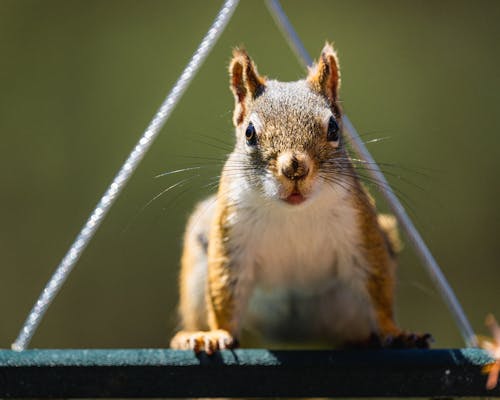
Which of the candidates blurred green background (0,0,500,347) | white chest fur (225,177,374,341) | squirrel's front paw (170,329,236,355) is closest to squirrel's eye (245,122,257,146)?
white chest fur (225,177,374,341)

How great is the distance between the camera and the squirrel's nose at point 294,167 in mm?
1476

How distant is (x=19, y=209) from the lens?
330 centimetres

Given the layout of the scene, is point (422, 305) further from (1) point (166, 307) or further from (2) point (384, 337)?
(2) point (384, 337)

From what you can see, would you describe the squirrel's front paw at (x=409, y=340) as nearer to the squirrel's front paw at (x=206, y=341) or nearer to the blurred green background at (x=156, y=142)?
the squirrel's front paw at (x=206, y=341)

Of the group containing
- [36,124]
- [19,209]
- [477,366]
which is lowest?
[477,366]

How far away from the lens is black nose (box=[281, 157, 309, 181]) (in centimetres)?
147

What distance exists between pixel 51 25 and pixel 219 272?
1.91 m

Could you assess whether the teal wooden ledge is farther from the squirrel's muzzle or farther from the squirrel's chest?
the squirrel's chest

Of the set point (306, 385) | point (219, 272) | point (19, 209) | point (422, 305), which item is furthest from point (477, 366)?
point (19, 209)

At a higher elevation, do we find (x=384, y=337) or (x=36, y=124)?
(x=36, y=124)

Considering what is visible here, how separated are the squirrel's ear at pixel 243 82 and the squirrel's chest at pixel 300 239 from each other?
18 cm

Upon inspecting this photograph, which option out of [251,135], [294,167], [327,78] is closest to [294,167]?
[294,167]

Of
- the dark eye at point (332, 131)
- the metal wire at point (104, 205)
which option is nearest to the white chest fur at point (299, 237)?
the dark eye at point (332, 131)

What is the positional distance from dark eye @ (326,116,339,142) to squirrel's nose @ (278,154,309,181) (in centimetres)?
13
